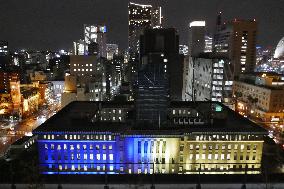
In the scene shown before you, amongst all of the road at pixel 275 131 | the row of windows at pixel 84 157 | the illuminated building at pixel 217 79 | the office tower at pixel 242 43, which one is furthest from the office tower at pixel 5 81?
the office tower at pixel 242 43

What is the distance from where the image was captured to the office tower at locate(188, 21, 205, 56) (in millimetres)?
122000

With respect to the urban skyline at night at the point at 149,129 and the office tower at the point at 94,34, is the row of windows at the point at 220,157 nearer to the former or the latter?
the urban skyline at night at the point at 149,129

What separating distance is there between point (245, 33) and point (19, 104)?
94.1 metres

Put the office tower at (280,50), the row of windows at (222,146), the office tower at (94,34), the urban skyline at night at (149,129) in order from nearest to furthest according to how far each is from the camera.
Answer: the urban skyline at night at (149,129)
the row of windows at (222,146)
the office tower at (94,34)
the office tower at (280,50)

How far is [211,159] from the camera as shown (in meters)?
47.9

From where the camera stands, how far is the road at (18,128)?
58.4 meters

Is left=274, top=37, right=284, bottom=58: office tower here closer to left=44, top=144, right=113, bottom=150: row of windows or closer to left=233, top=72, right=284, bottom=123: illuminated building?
left=233, top=72, right=284, bottom=123: illuminated building

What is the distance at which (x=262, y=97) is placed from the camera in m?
80.8

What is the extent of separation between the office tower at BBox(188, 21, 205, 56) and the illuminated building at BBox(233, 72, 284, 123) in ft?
94.8

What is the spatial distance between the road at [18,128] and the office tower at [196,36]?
6678 cm

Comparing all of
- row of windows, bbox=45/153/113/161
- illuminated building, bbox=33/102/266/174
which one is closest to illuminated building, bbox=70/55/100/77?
illuminated building, bbox=33/102/266/174

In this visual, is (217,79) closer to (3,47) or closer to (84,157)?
(84,157)

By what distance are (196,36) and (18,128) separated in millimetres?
84799

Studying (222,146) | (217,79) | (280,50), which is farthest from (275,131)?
(280,50)
